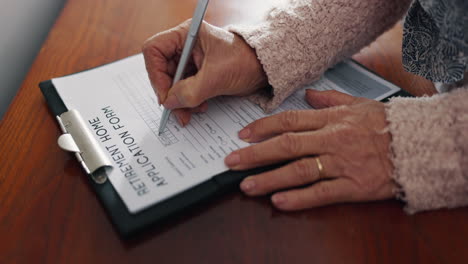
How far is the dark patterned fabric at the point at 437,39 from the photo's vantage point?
1.58 ft

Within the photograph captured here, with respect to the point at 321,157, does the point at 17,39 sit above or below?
above

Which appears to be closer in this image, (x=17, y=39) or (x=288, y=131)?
(x=288, y=131)

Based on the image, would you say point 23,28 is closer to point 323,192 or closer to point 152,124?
point 152,124

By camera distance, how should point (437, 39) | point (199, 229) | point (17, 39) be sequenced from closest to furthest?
point (199, 229)
point (437, 39)
point (17, 39)

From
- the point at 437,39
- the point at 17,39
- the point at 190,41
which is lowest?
the point at 437,39

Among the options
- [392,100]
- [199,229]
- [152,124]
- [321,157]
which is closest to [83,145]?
[152,124]

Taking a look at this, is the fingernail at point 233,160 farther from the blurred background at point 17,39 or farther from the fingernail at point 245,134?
the blurred background at point 17,39

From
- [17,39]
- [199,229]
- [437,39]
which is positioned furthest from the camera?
[17,39]

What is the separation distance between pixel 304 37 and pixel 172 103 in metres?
0.25

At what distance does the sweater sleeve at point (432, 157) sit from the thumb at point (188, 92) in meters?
0.27

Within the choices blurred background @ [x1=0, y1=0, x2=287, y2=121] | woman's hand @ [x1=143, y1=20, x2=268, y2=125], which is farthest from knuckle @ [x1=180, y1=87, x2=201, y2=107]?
blurred background @ [x1=0, y1=0, x2=287, y2=121]

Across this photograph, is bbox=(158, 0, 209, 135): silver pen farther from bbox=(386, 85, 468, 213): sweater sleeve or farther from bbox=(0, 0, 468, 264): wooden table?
bbox=(386, 85, 468, 213): sweater sleeve

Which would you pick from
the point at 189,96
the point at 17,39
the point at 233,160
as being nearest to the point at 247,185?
the point at 233,160

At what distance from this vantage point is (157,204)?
446 millimetres
